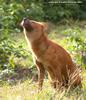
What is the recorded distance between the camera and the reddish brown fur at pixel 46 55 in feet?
23.3

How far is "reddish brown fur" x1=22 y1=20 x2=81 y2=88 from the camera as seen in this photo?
280 inches

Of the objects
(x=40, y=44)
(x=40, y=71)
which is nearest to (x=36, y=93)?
(x=40, y=71)

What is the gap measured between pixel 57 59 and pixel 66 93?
2.41ft

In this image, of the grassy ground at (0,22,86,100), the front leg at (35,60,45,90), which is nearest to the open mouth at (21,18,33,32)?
the front leg at (35,60,45,90)

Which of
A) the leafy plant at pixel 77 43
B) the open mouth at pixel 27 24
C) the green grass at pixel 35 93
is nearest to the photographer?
the green grass at pixel 35 93

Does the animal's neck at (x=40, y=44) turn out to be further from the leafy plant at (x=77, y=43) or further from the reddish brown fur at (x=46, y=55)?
the leafy plant at (x=77, y=43)

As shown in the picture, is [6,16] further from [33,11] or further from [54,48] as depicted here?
[33,11]

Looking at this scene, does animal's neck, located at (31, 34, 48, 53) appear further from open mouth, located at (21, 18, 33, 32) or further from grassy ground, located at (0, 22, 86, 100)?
grassy ground, located at (0, 22, 86, 100)

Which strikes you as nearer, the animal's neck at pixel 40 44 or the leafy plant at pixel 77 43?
the animal's neck at pixel 40 44

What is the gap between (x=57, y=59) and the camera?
7164 millimetres

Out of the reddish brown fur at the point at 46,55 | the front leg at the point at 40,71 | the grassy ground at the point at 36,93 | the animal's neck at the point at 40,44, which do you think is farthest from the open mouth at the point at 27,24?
the grassy ground at the point at 36,93

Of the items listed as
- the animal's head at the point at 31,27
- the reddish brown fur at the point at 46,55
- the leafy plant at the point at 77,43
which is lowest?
the leafy plant at the point at 77,43

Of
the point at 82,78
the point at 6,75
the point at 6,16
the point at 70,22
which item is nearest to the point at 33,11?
the point at 70,22

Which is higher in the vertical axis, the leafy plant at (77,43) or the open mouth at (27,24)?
the open mouth at (27,24)
